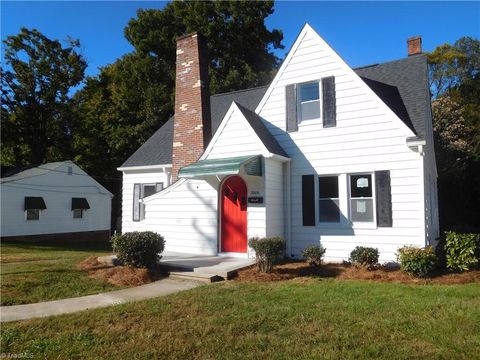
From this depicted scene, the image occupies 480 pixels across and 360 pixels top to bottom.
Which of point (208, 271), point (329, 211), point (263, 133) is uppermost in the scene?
point (263, 133)

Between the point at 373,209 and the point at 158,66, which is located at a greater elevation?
the point at 158,66

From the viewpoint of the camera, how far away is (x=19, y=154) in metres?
35.7

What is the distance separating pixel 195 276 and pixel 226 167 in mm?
3220

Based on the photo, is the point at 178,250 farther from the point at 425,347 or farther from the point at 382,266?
the point at 425,347

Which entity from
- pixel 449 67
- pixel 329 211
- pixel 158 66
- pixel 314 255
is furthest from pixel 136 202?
pixel 449 67

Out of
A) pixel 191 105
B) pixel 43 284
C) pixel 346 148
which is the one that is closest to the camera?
pixel 43 284

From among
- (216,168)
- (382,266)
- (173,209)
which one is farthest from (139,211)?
(382,266)

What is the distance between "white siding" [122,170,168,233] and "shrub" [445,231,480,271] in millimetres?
11037

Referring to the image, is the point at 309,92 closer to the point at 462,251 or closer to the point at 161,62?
the point at 462,251

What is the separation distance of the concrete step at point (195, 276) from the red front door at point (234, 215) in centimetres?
262

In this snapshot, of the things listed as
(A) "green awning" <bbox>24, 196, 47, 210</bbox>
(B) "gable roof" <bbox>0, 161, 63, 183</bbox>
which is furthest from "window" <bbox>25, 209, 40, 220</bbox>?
(B) "gable roof" <bbox>0, 161, 63, 183</bbox>

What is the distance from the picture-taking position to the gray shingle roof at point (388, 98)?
38.2 ft

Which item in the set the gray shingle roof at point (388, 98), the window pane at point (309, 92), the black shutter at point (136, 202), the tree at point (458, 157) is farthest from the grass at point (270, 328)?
the tree at point (458, 157)

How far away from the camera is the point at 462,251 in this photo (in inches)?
366
